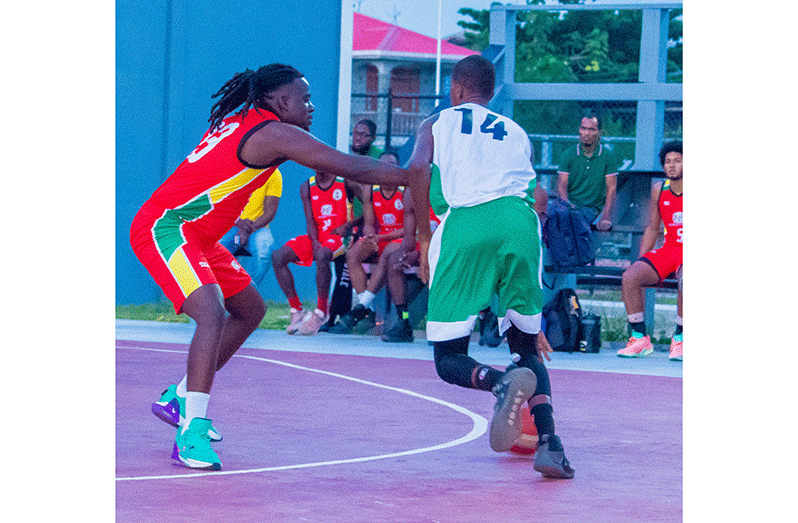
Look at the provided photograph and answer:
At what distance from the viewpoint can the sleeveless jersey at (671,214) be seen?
9406 millimetres

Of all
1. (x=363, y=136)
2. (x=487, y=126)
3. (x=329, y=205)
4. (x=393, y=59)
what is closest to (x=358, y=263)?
(x=329, y=205)

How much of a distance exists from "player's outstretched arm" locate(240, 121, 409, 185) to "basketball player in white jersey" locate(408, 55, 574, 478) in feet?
0.54

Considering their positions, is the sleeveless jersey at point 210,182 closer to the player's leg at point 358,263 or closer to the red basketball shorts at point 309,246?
the player's leg at point 358,263

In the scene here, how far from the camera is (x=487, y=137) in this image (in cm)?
482

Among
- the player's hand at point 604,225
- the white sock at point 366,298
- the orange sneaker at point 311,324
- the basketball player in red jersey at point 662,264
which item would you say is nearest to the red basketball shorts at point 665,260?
the basketball player in red jersey at point 662,264

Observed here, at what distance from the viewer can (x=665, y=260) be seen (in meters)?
9.37

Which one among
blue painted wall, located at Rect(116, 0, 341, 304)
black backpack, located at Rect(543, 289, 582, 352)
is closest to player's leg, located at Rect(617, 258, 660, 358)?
black backpack, located at Rect(543, 289, 582, 352)

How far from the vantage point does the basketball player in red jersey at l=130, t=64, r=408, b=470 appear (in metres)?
4.68

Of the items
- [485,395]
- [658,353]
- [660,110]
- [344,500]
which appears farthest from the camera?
Answer: [660,110]

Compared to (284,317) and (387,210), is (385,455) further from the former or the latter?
(284,317)
